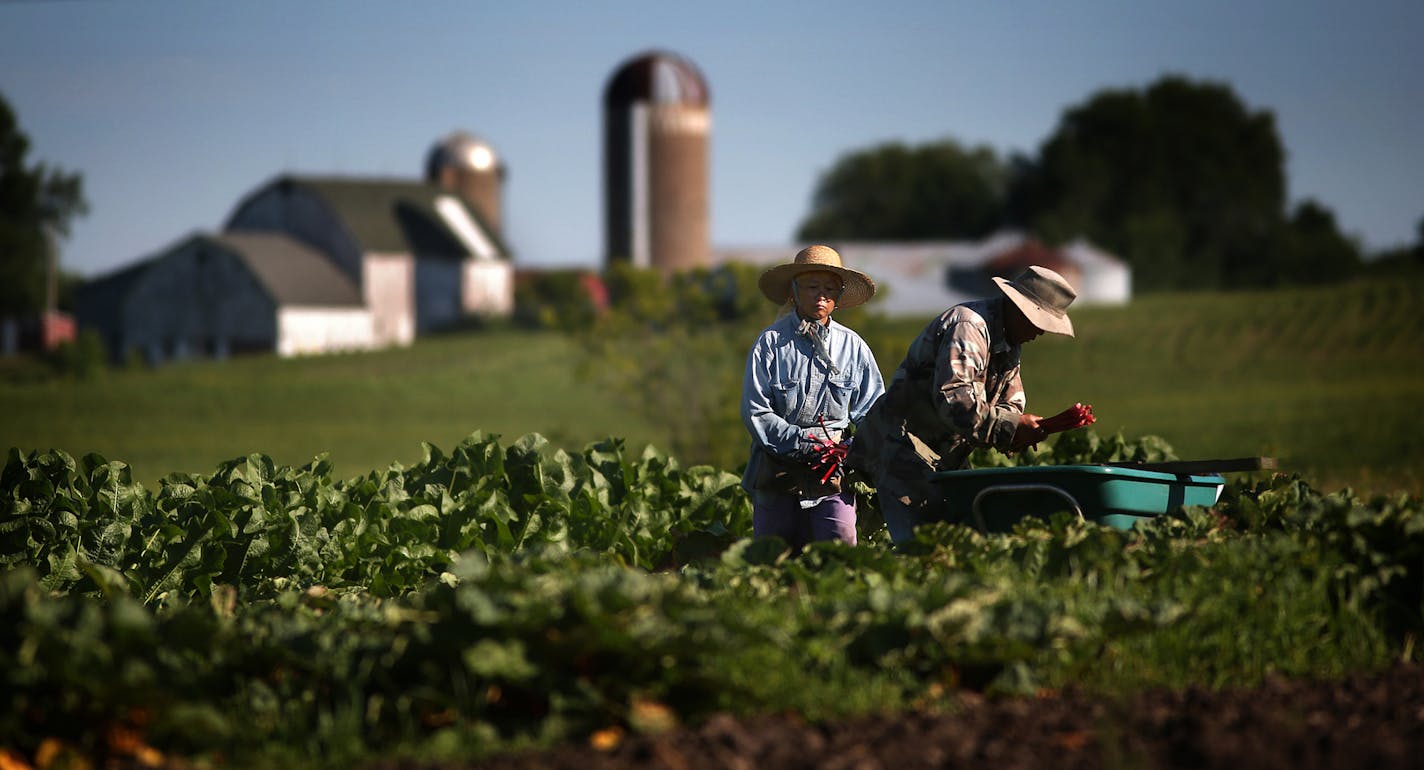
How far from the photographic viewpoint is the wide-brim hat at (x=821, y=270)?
7.04 m

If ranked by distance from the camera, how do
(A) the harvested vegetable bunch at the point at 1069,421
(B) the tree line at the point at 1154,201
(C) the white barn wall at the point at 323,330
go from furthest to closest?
(B) the tree line at the point at 1154,201 → (C) the white barn wall at the point at 323,330 → (A) the harvested vegetable bunch at the point at 1069,421

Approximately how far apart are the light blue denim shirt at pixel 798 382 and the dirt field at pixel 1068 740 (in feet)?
7.12

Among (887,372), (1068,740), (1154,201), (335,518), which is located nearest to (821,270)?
(1068,740)

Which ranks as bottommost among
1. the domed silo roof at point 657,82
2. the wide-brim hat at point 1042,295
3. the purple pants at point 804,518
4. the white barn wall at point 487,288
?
the purple pants at point 804,518

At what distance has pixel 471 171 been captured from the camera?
8419 centimetres

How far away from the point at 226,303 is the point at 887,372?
50882 mm

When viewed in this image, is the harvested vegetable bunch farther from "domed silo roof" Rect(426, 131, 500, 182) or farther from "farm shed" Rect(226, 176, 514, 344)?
"domed silo roof" Rect(426, 131, 500, 182)

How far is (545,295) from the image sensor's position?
78.1 m

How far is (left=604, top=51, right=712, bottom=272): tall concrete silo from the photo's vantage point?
217 ft

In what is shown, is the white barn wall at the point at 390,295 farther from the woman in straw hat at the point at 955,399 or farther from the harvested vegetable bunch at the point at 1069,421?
the harvested vegetable bunch at the point at 1069,421

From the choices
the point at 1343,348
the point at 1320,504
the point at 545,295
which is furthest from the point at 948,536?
the point at 545,295

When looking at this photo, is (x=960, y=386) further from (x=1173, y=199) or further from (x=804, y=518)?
(x=1173, y=199)

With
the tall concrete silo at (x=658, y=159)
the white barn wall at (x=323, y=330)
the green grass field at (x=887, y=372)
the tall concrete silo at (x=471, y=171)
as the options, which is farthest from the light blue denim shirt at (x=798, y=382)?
the tall concrete silo at (x=471, y=171)

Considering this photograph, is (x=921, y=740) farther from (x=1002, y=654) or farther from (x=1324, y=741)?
(x=1324, y=741)
